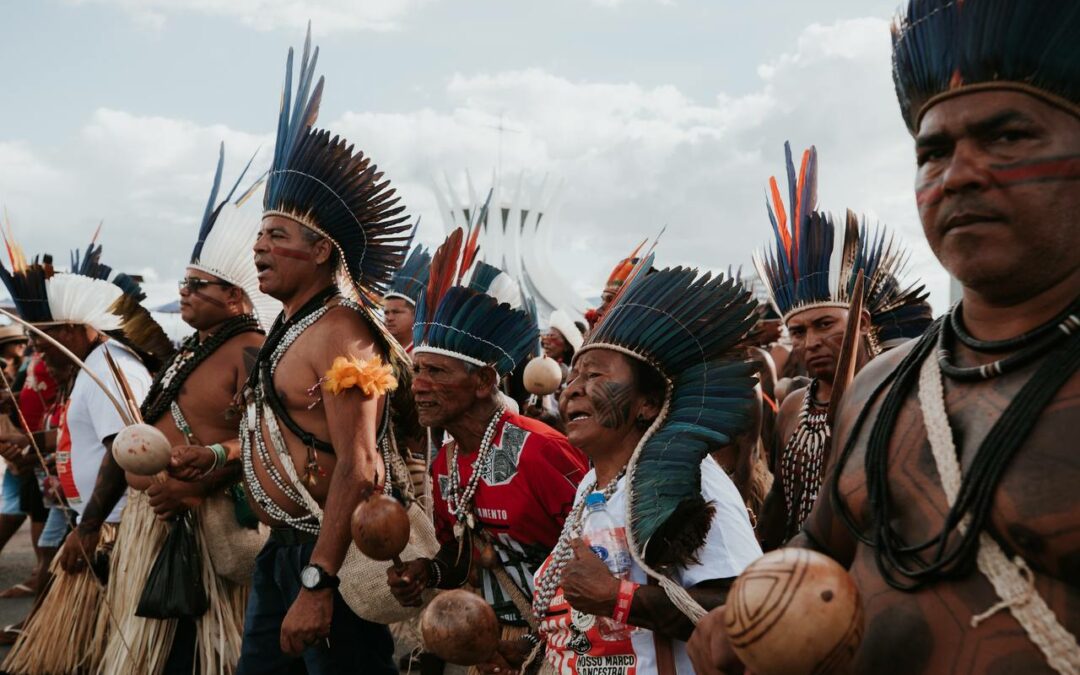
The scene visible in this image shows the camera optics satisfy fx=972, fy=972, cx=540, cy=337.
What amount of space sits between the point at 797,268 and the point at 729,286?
1.58m

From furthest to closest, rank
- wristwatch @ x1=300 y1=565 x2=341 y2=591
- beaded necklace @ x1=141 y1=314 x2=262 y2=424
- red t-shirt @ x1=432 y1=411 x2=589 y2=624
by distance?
beaded necklace @ x1=141 y1=314 x2=262 y2=424
red t-shirt @ x1=432 y1=411 x2=589 y2=624
wristwatch @ x1=300 y1=565 x2=341 y2=591

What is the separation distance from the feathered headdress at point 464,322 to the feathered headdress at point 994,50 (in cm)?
251

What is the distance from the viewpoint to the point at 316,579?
10.9ft

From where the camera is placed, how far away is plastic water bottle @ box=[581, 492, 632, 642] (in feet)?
8.23

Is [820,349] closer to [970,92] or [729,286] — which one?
[729,286]

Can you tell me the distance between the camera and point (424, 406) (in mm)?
3844

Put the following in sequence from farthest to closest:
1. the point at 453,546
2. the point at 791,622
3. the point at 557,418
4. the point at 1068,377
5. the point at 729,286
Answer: the point at 557,418, the point at 453,546, the point at 729,286, the point at 1068,377, the point at 791,622

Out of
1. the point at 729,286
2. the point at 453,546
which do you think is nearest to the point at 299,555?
the point at 453,546

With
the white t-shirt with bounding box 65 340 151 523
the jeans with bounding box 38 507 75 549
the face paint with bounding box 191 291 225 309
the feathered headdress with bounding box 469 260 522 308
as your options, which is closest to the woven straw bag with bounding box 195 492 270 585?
the face paint with bounding box 191 291 225 309

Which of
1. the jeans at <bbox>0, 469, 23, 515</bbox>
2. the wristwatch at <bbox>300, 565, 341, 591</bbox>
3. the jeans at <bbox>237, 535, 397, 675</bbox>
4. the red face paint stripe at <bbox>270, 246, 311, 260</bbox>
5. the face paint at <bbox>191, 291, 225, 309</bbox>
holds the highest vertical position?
the red face paint stripe at <bbox>270, 246, 311, 260</bbox>

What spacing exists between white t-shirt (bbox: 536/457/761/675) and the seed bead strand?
982 millimetres

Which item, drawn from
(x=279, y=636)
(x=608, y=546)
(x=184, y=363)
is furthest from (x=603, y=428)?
(x=184, y=363)

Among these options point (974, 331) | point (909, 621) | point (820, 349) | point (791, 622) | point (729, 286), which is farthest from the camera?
point (820, 349)

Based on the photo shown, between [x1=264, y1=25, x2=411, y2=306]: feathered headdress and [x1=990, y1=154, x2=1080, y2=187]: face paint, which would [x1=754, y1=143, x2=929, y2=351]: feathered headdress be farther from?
[x1=990, y1=154, x2=1080, y2=187]: face paint
